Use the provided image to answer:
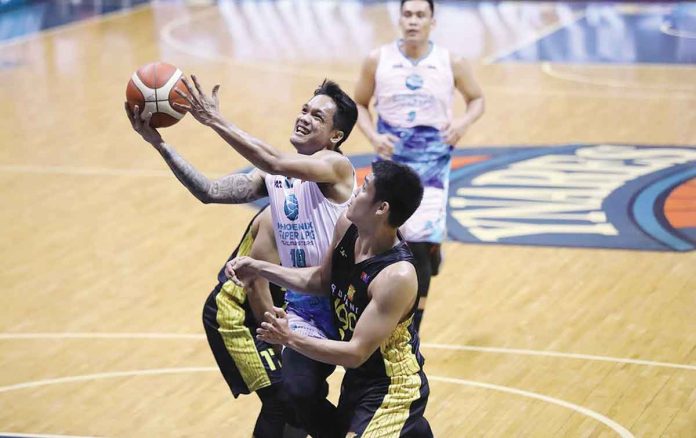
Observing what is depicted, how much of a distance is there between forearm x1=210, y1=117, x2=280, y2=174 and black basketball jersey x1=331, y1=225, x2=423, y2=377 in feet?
1.49

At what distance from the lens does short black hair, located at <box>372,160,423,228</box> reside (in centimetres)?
495

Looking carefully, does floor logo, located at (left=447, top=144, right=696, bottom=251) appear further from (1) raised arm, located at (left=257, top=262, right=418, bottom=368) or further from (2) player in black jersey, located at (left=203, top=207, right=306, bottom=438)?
(1) raised arm, located at (left=257, top=262, right=418, bottom=368)

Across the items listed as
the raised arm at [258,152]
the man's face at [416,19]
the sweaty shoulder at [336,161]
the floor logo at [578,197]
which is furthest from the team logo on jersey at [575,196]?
the raised arm at [258,152]

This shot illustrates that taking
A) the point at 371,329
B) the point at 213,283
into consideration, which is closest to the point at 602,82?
the point at 213,283

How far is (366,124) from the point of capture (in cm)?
802

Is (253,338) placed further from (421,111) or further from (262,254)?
(421,111)

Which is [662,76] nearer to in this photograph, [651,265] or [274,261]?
[651,265]

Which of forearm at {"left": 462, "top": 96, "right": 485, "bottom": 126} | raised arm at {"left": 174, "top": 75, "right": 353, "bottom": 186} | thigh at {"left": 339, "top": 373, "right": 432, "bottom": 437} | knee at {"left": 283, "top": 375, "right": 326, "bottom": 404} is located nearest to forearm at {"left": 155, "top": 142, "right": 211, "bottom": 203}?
raised arm at {"left": 174, "top": 75, "right": 353, "bottom": 186}

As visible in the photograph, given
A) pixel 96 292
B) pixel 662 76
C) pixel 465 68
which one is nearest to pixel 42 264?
pixel 96 292

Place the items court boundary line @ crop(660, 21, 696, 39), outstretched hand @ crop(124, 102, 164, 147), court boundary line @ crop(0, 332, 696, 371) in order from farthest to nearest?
court boundary line @ crop(660, 21, 696, 39) < court boundary line @ crop(0, 332, 696, 371) < outstretched hand @ crop(124, 102, 164, 147)

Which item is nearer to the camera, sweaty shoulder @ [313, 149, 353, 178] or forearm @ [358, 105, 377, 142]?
sweaty shoulder @ [313, 149, 353, 178]

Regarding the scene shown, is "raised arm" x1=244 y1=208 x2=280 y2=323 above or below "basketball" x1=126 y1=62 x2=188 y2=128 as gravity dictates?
below

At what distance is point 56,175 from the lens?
12070mm

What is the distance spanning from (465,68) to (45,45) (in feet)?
38.3
